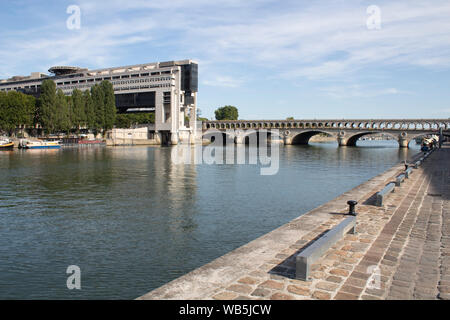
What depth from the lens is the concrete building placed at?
122312mm

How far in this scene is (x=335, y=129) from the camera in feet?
421

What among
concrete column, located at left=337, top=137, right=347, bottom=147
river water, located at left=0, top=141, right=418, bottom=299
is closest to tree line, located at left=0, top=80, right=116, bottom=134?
river water, located at left=0, top=141, right=418, bottom=299

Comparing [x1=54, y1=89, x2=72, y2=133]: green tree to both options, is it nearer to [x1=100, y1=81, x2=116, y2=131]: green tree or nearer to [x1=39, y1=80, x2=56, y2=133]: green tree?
[x1=39, y1=80, x2=56, y2=133]: green tree

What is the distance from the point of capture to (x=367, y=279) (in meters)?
7.57

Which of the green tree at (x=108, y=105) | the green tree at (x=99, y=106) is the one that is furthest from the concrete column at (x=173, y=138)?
the green tree at (x=99, y=106)

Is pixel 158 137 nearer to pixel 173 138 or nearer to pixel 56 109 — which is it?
pixel 173 138

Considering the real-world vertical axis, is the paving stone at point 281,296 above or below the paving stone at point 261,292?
above

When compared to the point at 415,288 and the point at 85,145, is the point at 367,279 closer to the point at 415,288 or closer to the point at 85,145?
the point at 415,288

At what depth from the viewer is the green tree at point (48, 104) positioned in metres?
92.1

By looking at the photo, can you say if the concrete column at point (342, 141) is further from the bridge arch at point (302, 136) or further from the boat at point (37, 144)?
the boat at point (37, 144)

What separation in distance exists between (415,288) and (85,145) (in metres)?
103
